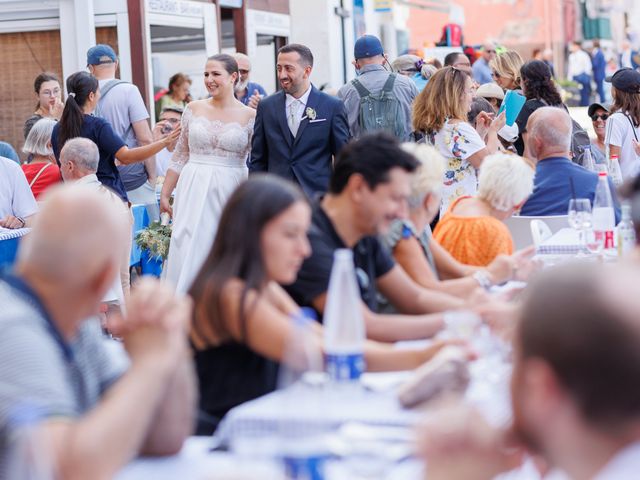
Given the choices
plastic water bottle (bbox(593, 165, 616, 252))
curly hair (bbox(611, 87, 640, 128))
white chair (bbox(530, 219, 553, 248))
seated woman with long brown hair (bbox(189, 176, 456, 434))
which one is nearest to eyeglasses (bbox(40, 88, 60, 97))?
curly hair (bbox(611, 87, 640, 128))

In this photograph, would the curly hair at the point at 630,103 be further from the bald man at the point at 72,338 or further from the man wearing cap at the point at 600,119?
the bald man at the point at 72,338

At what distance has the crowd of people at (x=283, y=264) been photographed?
1.65 m

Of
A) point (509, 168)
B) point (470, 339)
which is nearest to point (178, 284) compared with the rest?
point (509, 168)

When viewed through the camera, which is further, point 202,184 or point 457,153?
point 457,153

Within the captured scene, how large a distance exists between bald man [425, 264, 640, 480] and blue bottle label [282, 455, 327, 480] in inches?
21.0

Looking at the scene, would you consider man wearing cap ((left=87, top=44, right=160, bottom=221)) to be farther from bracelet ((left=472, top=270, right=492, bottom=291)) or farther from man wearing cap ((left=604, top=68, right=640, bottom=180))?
bracelet ((left=472, top=270, right=492, bottom=291))

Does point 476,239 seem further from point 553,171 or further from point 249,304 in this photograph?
point 249,304

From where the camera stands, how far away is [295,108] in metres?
→ 7.86

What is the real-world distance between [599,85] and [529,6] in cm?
1714

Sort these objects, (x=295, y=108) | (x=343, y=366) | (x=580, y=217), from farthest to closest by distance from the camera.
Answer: (x=295, y=108), (x=580, y=217), (x=343, y=366)

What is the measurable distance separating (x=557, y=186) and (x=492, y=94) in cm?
320

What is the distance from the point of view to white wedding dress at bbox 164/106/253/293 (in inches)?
311

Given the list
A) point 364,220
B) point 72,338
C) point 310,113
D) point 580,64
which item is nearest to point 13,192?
point 310,113

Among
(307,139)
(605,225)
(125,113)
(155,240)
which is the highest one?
(125,113)
